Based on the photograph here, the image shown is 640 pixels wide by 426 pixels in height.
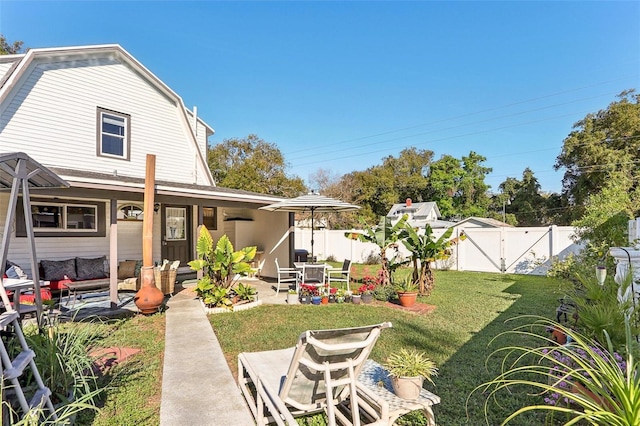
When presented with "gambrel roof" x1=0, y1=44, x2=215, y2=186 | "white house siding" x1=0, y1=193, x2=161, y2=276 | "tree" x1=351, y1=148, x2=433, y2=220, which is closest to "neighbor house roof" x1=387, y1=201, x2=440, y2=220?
"tree" x1=351, y1=148, x2=433, y2=220

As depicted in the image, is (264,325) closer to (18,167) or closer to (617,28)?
(18,167)

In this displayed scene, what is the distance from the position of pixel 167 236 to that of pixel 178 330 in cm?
649

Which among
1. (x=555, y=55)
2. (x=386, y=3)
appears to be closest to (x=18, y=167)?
A: (x=386, y=3)

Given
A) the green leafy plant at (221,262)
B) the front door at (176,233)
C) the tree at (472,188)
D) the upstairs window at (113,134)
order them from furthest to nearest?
1. the tree at (472,188)
2. the front door at (176,233)
3. the upstairs window at (113,134)
4. the green leafy plant at (221,262)

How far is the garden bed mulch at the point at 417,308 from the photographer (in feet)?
26.2

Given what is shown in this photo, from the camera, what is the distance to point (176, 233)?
12250 millimetres

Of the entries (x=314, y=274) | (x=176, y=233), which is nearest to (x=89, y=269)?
(x=176, y=233)

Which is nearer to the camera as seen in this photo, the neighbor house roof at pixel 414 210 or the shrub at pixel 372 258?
the shrub at pixel 372 258

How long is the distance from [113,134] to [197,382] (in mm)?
9386

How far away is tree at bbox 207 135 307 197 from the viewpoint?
28.0m

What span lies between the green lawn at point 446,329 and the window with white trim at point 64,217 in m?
5.68

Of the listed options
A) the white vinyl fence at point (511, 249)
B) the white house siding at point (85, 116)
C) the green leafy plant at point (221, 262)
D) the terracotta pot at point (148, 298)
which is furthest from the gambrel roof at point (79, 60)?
the white vinyl fence at point (511, 249)

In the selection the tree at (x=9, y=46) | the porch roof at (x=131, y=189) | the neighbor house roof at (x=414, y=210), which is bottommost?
the porch roof at (x=131, y=189)

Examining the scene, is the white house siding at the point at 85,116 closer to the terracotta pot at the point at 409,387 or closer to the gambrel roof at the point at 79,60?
the gambrel roof at the point at 79,60
